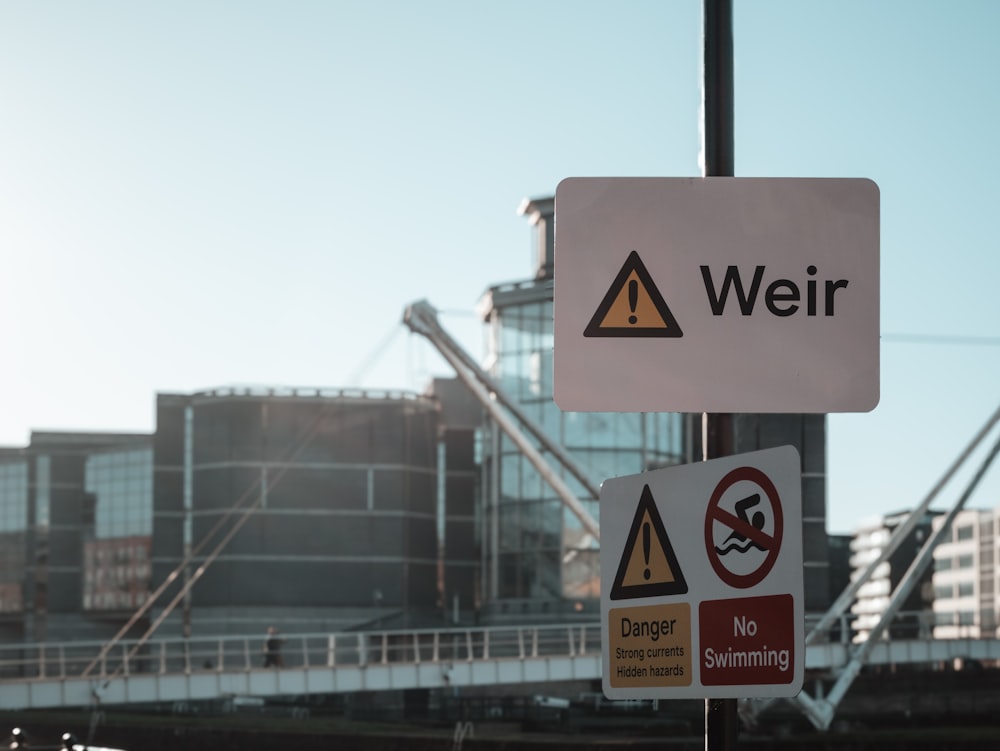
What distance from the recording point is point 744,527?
3.94 metres

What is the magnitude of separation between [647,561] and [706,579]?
26 cm

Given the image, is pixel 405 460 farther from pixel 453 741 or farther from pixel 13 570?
pixel 453 741

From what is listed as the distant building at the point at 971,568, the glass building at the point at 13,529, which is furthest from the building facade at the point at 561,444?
the distant building at the point at 971,568

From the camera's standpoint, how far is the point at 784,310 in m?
3.95

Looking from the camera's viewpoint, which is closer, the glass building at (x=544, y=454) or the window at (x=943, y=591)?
the glass building at (x=544, y=454)

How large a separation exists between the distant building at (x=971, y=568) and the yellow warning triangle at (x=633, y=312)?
15171 cm

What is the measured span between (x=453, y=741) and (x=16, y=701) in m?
13.6

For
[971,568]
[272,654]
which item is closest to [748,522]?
[272,654]

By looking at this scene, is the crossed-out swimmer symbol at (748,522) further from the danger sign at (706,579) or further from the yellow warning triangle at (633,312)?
the yellow warning triangle at (633,312)

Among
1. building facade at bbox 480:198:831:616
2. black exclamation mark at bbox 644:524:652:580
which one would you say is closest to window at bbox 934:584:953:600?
building facade at bbox 480:198:831:616

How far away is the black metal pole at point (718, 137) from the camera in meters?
4.08

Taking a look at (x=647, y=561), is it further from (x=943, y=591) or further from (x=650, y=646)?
(x=943, y=591)

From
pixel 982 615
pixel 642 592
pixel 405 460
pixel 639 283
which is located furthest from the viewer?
pixel 982 615

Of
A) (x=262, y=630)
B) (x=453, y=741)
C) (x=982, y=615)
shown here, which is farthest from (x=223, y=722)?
(x=982, y=615)
